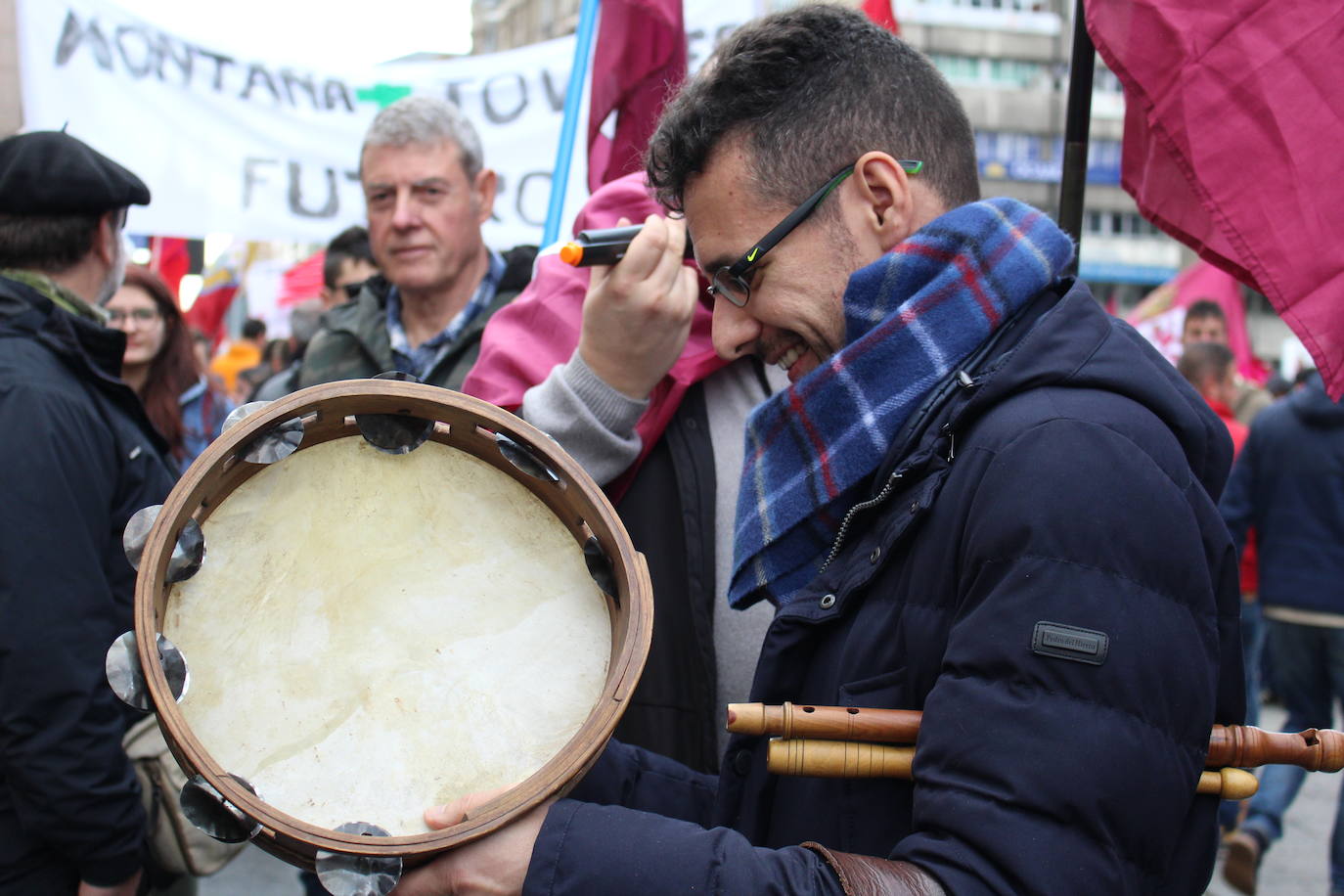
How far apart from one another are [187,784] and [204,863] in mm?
1639

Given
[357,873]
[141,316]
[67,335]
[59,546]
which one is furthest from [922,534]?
[141,316]

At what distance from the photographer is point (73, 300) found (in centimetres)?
264

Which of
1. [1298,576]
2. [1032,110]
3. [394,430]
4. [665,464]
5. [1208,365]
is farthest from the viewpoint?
[1032,110]

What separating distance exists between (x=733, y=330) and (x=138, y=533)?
0.82m

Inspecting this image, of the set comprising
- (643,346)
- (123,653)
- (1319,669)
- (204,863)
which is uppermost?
(643,346)

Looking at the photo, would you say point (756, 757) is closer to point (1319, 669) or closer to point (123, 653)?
point (123, 653)

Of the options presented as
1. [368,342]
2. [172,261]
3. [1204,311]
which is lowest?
[172,261]

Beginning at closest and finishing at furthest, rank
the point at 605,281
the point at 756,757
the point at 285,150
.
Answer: the point at 756,757 → the point at 605,281 → the point at 285,150

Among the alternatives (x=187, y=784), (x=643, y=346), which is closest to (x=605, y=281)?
(x=643, y=346)

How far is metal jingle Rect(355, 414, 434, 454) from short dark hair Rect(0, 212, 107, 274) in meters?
1.61

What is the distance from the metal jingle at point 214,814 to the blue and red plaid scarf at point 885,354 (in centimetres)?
70

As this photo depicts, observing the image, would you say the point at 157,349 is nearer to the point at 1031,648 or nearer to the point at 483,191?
the point at 483,191

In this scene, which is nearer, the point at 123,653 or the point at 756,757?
the point at 123,653

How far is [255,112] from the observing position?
4707 mm
